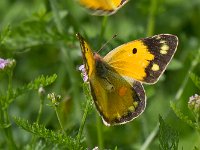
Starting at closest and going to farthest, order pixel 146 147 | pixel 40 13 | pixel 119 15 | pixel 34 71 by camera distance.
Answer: pixel 146 147 → pixel 40 13 → pixel 34 71 → pixel 119 15

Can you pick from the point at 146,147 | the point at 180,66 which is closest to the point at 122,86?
the point at 146,147

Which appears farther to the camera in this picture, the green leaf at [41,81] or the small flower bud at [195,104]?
the green leaf at [41,81]

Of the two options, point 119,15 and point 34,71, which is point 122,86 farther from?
point 119,15

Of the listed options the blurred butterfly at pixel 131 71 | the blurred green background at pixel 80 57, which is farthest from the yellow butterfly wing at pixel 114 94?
the blurred green background at pixel 80 57

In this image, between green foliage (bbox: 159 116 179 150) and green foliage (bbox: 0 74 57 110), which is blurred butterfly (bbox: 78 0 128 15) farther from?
green foliage (bbox: 159 116 179 150)

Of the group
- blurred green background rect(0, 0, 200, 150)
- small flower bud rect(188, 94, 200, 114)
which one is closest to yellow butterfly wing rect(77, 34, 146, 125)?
blurred green background rect(0, 0, 200, 150)

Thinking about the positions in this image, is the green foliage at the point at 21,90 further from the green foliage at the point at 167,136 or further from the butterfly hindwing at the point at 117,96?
the green foliage at the point at 167,136
